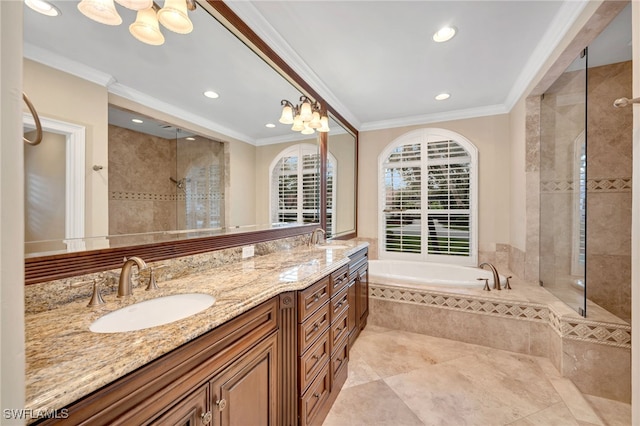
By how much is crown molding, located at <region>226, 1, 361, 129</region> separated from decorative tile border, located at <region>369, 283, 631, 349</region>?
83.7 inches

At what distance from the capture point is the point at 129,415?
1.93 feet

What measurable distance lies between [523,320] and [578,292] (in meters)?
0.46

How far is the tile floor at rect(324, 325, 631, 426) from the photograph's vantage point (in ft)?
5.08

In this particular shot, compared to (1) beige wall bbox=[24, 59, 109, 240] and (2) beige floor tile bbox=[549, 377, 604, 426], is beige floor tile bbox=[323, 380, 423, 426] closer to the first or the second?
(2) beige floor tile bbox=[549, 377, 604, 426]

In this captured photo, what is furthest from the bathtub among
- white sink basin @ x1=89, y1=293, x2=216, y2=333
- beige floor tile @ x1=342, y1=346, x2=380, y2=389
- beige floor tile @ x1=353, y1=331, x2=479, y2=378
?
white sink basin @ x1=89, y1=293, x2=216, y2=333

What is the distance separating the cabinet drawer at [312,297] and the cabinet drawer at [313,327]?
4 cm

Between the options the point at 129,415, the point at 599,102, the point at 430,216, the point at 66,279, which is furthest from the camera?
the point at 430,216

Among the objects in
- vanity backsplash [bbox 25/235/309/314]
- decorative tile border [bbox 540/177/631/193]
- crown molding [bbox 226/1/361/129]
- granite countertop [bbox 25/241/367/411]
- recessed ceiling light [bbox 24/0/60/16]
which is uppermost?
crown molding [bbox 226/1/361/129]

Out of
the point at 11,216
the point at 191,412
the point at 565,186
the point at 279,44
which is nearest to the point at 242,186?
the point at 279,44

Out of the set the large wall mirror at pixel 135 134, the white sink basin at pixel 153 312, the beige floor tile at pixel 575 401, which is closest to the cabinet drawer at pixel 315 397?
the white sink basin at pixel 153 312

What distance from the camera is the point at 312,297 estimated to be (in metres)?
1.36

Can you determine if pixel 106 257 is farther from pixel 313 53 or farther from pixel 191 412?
pixel 313 53

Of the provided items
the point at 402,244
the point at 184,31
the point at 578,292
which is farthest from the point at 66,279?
the point at 402,244

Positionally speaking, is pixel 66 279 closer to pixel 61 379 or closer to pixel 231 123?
pixel 61 379
